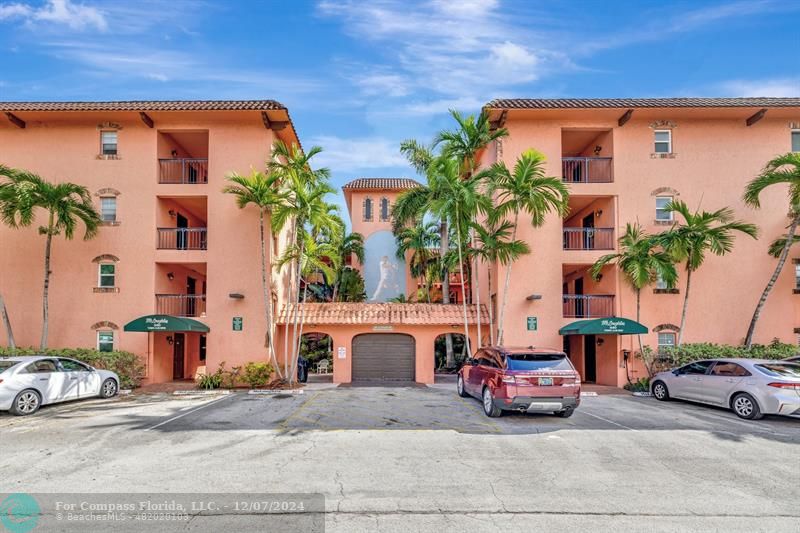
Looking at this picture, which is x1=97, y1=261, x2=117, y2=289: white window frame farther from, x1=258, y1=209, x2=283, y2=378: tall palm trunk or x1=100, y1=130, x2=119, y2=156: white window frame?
x1=258, y1=209, x2=283, y2=378: tall palm trunk

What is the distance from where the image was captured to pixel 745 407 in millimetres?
11977

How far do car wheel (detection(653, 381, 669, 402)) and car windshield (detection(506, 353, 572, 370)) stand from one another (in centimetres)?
582

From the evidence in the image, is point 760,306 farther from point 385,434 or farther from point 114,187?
point 114,187

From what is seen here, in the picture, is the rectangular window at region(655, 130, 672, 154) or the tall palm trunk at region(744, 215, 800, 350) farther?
the rectangular window at region(655, 130, 672, 154)

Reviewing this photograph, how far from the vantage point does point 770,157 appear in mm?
18828

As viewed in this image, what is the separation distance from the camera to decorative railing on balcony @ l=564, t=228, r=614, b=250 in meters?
19.0

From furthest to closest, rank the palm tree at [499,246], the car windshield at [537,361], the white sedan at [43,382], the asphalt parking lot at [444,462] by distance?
the palm tree at [499,246] < the white sedan at [43,382] < the car windshield at [537,361] < the asphalt parking lot at [444,462]

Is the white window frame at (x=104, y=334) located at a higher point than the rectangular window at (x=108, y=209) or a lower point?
lower

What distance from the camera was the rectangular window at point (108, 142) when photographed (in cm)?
1889

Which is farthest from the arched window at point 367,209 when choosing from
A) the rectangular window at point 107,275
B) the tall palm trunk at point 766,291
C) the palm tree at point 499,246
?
the tall palm trunk at point 766,291

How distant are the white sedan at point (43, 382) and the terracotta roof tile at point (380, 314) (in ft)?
21.8

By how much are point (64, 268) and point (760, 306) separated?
25.5 meters

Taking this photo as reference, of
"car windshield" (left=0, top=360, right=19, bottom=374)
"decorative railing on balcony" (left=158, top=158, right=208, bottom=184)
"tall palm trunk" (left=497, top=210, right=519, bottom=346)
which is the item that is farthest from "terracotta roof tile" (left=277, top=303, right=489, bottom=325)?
"car windshield" (left=0, top=360, right=19, bottom=374)

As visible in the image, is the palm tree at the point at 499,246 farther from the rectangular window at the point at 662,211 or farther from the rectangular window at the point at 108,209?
the rectangular window at the point at 108,209
